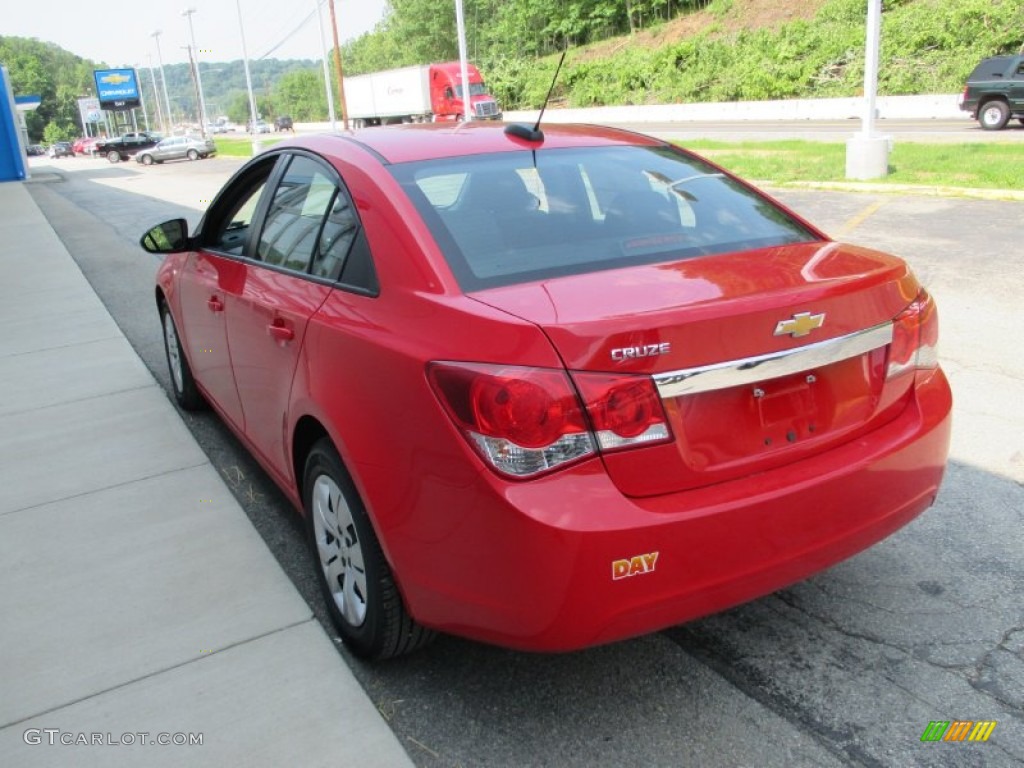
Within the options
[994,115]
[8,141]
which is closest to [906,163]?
[994,115]

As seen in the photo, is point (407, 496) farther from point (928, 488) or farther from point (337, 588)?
point (928, 488)

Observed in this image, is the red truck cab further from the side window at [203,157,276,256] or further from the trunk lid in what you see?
the trunk lid

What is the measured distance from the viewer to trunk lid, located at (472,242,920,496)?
2.19 metres

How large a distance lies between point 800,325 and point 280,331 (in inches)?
69.6

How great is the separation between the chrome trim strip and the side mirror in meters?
3.08

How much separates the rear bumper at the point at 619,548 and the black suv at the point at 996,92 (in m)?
22.7

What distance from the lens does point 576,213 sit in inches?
116

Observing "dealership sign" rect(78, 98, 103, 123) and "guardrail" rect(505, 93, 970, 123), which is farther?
"dealership sign" rect(78, 98, 103, 123)

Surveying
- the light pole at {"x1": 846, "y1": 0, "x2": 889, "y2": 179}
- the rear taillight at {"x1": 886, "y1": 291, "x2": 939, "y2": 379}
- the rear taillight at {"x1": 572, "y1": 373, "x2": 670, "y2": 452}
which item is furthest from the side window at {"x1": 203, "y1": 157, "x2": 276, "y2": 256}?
the light pole at {"x1": 846, "y1": 0, "x2": 889, "y2": 179}

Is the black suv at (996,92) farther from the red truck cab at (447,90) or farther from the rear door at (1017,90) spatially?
the red truck cab at (447,90)

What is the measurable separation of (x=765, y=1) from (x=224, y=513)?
5379 cm

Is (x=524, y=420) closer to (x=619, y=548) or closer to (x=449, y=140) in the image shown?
(x=619, y=548)

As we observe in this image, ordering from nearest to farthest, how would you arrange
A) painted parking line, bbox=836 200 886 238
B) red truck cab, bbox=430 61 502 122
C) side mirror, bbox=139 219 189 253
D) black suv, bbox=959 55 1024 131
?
side mirror, bbox=139 219 189 253 < painted parking line, bbox=836 200 886 238 < black suv, bbox=959 55 1024 131 < red truck cab, bbox=430 61 502 122

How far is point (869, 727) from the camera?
8.06 ft
